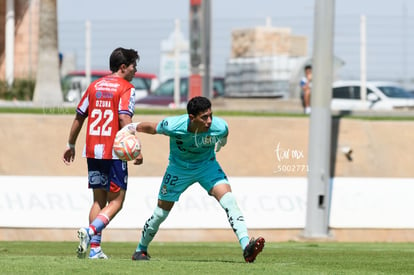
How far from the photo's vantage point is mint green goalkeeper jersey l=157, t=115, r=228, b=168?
35.6 feet

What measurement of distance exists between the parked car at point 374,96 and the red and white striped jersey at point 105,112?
15544mm

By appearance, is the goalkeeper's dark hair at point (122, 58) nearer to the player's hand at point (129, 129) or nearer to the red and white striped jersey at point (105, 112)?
the red and white striped jersey at point (105, 112)

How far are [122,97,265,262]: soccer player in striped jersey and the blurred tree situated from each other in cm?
1530

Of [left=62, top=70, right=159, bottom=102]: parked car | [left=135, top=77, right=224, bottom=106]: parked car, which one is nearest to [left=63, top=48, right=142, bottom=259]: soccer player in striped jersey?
[left=62, top=70, right=159, bottom=102]: parked car

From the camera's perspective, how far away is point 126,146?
10906mm

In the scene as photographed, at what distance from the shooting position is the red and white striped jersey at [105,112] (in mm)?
11375

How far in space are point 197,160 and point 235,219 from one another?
2.33ft

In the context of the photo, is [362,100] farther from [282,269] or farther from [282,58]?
[282,269]

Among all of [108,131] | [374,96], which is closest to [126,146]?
[108,131]

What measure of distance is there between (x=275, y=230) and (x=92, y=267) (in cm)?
969

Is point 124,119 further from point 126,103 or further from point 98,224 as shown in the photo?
point 98,224

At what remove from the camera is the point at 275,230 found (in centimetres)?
1923

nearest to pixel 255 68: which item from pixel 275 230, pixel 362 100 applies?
pixel 362 100

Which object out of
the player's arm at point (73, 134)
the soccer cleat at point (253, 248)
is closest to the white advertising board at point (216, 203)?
the player's arm at point (73, 134)
